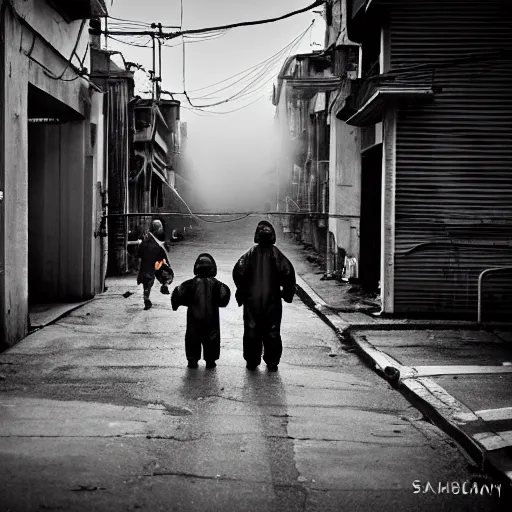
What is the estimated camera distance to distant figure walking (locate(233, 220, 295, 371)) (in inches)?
383

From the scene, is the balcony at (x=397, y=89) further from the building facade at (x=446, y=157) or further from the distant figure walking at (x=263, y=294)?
the distant figure walking at (x=263, y=294)

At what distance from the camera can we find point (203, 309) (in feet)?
32.3

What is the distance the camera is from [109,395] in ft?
26.3

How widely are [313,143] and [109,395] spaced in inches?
951

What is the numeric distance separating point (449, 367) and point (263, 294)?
2390mm

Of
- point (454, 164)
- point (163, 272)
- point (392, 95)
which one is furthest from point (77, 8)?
point (454, 164)

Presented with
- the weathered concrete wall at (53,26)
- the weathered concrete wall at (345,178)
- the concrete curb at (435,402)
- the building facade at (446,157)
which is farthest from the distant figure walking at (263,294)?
the weathered concrete wall at (345,178)

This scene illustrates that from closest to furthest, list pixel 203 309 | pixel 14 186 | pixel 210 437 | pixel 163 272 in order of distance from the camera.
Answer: pixel 210 437, pixel 203 309, pixel 14 186, pixel 163 272

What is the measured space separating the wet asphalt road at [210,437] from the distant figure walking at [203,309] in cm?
23

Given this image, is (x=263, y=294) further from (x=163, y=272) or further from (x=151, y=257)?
(x=151, y=257)

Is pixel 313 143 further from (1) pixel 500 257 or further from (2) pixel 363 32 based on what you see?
(1) pixel 500 257

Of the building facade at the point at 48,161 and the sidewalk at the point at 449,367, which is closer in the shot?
the sidewalk at the point at 449,367

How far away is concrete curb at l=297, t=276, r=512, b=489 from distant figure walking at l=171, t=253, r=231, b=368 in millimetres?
2047

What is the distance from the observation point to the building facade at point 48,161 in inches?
438
